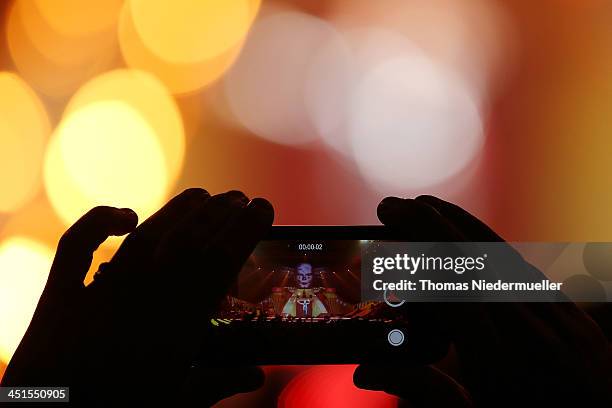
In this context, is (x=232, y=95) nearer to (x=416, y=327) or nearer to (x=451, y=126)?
(x=451, y=126)

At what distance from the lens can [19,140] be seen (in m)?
1.14

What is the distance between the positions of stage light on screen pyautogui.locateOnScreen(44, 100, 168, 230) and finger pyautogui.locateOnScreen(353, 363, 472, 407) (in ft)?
2.15

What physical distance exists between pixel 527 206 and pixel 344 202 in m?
0.42

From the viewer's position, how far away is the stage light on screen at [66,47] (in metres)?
1.14

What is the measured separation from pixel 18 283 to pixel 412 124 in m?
0.99

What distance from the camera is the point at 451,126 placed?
3.61 feet

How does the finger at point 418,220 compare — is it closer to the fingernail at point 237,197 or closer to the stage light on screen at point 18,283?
the fingernail at point 237,197

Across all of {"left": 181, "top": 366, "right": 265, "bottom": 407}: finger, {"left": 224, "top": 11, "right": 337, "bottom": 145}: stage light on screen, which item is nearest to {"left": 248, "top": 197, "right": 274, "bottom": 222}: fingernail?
{"left": 181, "top": 366, "right": 265, "bottom": 407}: finger

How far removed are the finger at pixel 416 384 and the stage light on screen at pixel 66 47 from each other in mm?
933

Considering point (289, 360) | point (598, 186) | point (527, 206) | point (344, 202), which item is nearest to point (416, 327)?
point (289, 360)

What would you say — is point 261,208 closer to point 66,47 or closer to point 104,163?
point 104,163

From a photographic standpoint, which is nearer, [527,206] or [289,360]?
[289,360]

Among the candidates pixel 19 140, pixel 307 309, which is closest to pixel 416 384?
pixel 307 309

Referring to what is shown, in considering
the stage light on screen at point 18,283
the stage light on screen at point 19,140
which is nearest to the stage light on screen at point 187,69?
the stage light on screen at point 19,140
